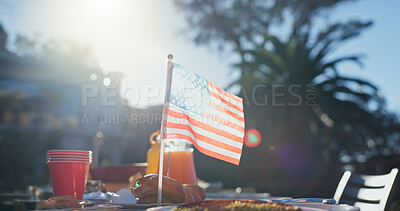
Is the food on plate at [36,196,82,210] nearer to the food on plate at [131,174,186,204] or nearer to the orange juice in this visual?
the food on plate at [131,174,186,204]

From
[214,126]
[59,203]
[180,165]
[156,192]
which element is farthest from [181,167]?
[59,203]

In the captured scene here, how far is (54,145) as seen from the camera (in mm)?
16609

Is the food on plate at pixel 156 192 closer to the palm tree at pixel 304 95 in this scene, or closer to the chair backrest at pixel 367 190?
the chair backrest at pixel 367 190

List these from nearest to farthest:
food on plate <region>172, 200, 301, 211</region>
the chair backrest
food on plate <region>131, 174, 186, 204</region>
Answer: food on plate <region>172, 200, 301, 211</region>, food on plate <region>131, 174, 186, 204</region>, the chair backrest

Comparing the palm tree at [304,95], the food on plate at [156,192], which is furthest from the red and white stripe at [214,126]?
the palm tree at [304,95]

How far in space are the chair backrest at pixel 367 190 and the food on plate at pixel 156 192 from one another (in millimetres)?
877

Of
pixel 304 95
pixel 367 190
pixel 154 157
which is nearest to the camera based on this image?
pixel 367 190

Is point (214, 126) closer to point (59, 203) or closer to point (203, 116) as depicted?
point (203, 116)

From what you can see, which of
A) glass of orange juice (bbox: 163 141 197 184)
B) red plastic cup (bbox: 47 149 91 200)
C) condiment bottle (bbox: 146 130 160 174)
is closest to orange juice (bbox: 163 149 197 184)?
glass of orange juice (bbox: 163 141 197 184)

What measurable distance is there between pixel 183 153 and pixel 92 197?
0.50 meters

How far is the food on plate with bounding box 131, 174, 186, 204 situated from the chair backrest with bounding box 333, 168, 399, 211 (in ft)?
2.88

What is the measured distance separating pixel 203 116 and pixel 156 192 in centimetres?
39

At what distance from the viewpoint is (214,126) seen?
187cm

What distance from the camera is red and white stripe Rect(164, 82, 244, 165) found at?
1.75 metres
